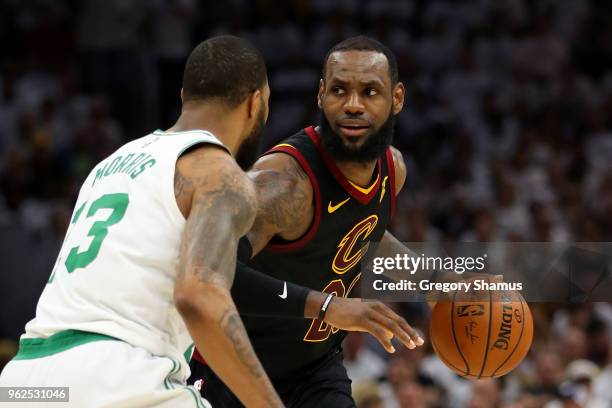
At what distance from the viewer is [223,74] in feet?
11.1

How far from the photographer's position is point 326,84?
4852 mm

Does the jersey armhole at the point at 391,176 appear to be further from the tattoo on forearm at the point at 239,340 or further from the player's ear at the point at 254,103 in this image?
the tattoo on forearm at the point at 239,340

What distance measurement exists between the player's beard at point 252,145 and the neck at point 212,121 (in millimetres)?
137

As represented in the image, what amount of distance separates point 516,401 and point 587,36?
249 inches

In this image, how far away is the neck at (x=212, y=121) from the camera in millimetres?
3359

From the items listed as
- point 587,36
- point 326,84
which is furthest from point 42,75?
point 326,84

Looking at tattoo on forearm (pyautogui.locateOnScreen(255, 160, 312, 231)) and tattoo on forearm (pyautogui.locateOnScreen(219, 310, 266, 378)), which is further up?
tattoo on forearm (pyautogui.locateOnScreen(255, 160, 312, 231))

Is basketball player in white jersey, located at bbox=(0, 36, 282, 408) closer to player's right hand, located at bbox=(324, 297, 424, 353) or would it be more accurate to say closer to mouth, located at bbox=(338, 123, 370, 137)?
player's right hand, located at bbox=(324, 297, 424, 353)

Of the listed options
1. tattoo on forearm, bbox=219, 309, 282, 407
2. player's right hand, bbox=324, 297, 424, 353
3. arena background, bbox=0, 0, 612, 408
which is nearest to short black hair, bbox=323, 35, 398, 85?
player's right hand, bbox=324, 297, 424, 353

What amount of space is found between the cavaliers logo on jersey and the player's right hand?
652mm

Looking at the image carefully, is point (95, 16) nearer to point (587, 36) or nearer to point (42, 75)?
point (42, 75)

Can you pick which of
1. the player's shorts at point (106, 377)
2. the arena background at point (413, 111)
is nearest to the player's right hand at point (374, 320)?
the player's shorts at point (106, 377)

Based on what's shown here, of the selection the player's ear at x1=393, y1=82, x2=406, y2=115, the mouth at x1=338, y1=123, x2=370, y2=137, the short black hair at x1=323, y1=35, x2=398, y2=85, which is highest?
the short black hair at x1=323, y1=35, x2=398, y2=85

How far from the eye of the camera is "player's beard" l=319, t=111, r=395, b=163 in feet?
15.7
